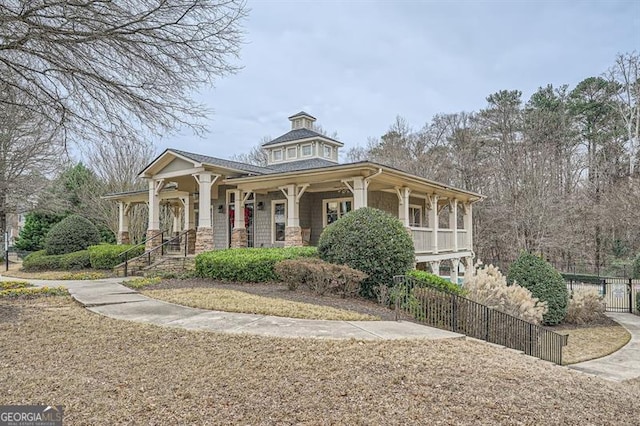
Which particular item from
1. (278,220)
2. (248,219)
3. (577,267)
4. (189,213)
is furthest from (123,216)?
(577,267)

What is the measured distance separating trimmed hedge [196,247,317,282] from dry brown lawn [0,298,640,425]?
5.42 meters

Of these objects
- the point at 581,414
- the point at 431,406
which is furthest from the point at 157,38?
the point at 581,414

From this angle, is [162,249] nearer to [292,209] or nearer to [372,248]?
[292,209]

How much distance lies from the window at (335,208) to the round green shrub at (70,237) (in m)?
12.5

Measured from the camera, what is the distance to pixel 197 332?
5.63 m

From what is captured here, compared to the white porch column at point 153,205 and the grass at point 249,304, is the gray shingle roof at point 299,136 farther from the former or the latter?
Answer: the grass at point 249,304

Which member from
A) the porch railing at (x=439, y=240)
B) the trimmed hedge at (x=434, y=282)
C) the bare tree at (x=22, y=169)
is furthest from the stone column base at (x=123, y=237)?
the trimmed hedge at (x=434, y=282)

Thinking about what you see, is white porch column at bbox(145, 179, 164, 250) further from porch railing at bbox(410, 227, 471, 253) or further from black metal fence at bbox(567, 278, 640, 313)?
black metal fence at bbox(567, 278, 640, 313)

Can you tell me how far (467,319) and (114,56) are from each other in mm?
7589

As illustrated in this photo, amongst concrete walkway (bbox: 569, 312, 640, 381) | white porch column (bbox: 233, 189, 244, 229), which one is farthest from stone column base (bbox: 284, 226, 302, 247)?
concrete walkway (bbox: 569, 312, 640, 381)

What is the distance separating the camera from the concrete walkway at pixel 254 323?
573cm

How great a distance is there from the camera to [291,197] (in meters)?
13.6

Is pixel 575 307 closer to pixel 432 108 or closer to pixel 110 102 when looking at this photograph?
pixel 110 102

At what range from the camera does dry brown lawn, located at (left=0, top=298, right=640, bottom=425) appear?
3125 millimetres
